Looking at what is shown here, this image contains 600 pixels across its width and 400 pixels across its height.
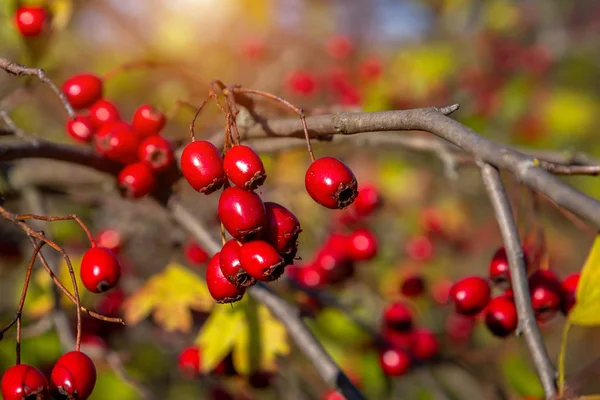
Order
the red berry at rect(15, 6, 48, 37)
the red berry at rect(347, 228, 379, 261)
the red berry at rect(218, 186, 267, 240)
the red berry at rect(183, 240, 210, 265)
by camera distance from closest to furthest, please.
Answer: the red berry at rect(218, 186, 267, 240) < the red berry at rect(15, 6, 48, 37) < the red berry at rect(347, 228, 379, 261) < the red berry at rect(183, 240, 210, 265)

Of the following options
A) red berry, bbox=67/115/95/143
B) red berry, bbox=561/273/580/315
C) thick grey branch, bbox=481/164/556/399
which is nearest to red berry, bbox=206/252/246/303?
thick grey branch, bbox=481/164/556/399

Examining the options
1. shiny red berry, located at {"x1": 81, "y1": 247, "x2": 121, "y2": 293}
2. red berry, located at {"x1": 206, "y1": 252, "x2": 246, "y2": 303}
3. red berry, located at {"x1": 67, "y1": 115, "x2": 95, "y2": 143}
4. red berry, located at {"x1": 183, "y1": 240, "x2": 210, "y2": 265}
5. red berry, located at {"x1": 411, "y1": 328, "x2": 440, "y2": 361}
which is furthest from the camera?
red berry, located at {"x1": 183, "y1": 240, "x2": 210, "y2": 265}

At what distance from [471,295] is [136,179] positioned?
1.04m

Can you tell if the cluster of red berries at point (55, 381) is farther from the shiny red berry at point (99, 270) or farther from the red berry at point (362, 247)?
the red berry at point (362, 247)

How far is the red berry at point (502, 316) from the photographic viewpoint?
5.12 feet

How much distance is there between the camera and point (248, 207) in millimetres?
1096

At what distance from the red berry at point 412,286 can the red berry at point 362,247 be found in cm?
28

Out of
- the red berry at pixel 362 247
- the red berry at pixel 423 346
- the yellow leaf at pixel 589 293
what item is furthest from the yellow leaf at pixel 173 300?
the yellow leaf at pixel 589 293

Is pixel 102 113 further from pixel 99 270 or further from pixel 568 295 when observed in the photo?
pixel 568 295

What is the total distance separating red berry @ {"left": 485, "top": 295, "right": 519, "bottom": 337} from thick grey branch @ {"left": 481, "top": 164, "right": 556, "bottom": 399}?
42 cm

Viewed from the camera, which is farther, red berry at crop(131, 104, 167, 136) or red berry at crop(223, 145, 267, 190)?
red berry at crop(131, 104, 167, 136)

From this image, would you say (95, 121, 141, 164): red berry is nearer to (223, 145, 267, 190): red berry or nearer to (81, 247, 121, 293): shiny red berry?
(81, 247, 121, 293): shiny red berry

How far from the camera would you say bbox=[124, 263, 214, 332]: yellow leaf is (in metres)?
2.44

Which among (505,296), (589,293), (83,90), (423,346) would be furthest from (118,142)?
(423,346)
